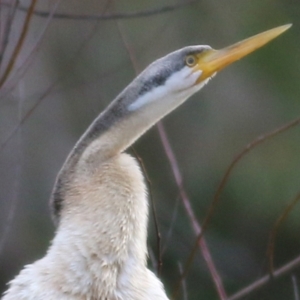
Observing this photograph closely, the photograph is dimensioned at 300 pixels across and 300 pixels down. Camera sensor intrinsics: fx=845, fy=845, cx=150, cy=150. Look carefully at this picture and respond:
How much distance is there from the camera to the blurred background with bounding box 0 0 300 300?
13.7ft

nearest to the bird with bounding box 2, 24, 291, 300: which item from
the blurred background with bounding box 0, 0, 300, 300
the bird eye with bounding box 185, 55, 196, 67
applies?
the bird eye with bounding box 185, 55, 196, 67

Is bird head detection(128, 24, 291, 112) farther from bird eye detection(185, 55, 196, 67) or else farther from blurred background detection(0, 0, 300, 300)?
blurred background detection(0, 0, 300, 300)

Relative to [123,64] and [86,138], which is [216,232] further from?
[86,138]

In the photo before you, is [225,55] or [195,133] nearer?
[225,55]

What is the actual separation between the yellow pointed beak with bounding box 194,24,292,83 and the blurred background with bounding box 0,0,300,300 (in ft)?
7.22

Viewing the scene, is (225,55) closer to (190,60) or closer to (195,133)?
(190,60)

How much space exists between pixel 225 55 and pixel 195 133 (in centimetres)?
257

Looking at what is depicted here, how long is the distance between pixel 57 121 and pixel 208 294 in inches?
46.6

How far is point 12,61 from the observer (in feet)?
5.74

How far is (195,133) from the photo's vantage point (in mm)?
4391

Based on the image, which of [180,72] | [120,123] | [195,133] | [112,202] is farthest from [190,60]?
[195,133]

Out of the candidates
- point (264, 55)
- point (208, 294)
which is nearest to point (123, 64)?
point (264, 55)

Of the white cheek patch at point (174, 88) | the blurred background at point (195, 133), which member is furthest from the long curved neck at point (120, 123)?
the blurred background at point (195, 133)

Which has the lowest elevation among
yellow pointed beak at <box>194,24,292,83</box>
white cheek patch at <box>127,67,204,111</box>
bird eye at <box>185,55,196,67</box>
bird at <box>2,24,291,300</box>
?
bird at <box>2,24,291,300</box>
